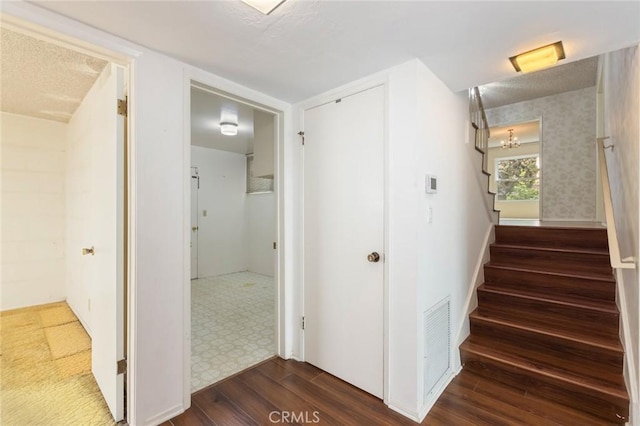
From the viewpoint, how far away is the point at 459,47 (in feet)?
5.49

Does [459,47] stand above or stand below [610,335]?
above

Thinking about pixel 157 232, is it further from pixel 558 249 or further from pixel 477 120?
pixel 558 249

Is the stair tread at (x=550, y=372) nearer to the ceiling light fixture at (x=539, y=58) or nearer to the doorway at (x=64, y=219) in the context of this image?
the ceiling light fixture at (x=539, y=58)

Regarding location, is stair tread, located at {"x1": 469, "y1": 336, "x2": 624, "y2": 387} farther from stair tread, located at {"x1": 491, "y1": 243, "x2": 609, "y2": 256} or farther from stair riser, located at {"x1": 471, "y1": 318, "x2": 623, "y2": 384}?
stair tread, located at {"x1": 491, "y1": 243, "x2": 609, "y2": 256}

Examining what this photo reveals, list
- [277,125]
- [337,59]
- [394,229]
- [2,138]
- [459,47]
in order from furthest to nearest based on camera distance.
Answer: [2,138], [277,125], [394,229], [337,59], [459,47]

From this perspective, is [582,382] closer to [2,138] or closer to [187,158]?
[187,158]

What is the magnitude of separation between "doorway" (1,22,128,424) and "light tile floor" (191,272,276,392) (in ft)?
2.35

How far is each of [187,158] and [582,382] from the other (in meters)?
3.00

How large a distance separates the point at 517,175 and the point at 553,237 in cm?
585

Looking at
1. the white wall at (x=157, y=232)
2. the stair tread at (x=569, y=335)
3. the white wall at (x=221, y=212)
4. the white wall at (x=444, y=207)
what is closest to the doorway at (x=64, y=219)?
the white wall at (x=157, y=232)

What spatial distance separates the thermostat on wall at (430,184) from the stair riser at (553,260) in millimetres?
1689

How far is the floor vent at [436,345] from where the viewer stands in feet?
6.29

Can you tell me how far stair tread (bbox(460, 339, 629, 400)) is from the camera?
1.79 metres

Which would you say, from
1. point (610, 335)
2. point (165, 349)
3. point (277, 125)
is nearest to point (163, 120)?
point (277, 125)
